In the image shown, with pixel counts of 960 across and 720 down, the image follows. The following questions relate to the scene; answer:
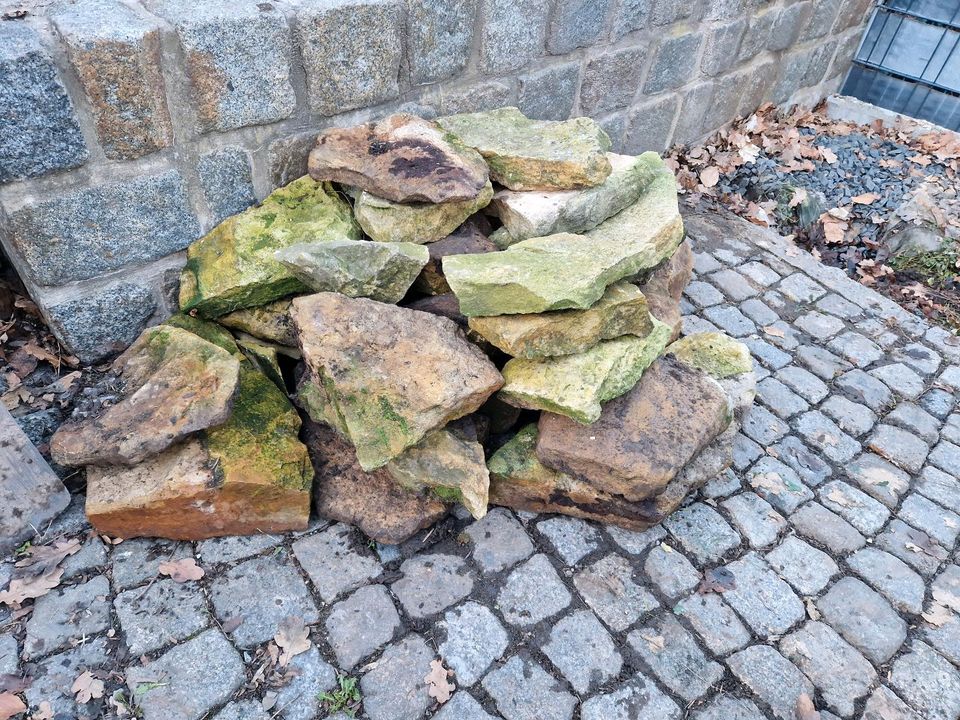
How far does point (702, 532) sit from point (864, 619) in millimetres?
661

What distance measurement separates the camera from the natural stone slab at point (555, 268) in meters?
2.59

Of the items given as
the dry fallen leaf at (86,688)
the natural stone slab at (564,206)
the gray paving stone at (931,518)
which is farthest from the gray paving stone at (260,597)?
the gray paving stone at (931,518)

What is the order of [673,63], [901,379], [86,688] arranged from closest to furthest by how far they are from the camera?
[86,688]
[901,379]
[673,63]

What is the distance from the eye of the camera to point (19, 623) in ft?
7.53

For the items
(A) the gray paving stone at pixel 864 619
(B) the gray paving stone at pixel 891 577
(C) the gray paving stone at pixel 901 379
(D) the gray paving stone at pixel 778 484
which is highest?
(A) the gray paving stone at pixel 864 619

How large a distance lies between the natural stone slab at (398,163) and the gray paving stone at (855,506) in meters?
2.14

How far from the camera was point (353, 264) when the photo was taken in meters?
2.69

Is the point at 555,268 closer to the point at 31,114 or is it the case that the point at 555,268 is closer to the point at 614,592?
the point at 614,592

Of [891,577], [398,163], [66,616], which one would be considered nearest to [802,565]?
[891,577]

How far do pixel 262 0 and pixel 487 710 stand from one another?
9.26 ft

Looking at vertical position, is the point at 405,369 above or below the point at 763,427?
above

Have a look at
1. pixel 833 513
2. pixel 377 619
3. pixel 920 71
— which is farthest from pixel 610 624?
pixel 920 71

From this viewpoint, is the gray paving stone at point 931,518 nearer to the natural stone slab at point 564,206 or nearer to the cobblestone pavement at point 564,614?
the cobblestone pavement at point 564,614

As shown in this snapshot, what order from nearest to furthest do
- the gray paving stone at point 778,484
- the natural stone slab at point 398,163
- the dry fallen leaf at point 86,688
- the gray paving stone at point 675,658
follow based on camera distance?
1. the dry fallen leaf at point 86,688
2. the gray paving stone at point 675,658
3. the natural stone slab at point 398,163
4. the gray paving stone at point 778,484
